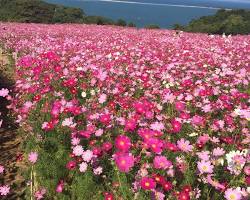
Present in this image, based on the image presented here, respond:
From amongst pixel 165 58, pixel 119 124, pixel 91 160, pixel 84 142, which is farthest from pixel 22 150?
pixel 165 58

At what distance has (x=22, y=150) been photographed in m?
6.30

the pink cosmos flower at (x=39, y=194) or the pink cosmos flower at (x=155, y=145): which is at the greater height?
the pink cosmos flower at (x=155, y=145)

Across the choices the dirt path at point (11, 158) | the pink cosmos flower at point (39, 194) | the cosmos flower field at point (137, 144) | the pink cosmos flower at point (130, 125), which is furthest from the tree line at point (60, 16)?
the pink cosmos flower at point (39, 194)

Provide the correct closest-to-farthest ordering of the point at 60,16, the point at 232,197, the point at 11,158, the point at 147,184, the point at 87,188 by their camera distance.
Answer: the point at 232,197 → the point at 147,184 → the point at 87,188 → the point at 11,158 → the point at 60,16

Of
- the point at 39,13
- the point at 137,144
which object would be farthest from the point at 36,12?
the point at 137,144

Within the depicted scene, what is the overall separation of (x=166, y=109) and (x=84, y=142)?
1.59 metres

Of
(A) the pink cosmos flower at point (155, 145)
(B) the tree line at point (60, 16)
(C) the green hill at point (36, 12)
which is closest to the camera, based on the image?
(A) the pink cosmos flower at point (155, 145)

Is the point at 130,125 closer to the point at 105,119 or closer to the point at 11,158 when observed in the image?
the point at 105,119

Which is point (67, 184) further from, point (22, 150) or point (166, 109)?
point (166, 109)

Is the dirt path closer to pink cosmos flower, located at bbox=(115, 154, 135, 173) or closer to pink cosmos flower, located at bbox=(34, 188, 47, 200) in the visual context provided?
pink cosmos flower, located at bbox=(34, 188, 47, 200)

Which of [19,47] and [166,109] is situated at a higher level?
[166,109]

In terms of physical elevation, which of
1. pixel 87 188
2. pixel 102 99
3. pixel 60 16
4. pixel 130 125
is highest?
pixel 130 125

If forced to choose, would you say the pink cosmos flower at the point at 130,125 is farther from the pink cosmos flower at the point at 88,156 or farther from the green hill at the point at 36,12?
the green hill at the point at 36,12

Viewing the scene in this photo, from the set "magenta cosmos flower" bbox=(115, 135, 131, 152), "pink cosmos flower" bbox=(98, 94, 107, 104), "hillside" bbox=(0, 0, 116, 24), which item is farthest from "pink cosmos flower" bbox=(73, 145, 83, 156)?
"hillside" bbox=(0, 0, 116, 24)
